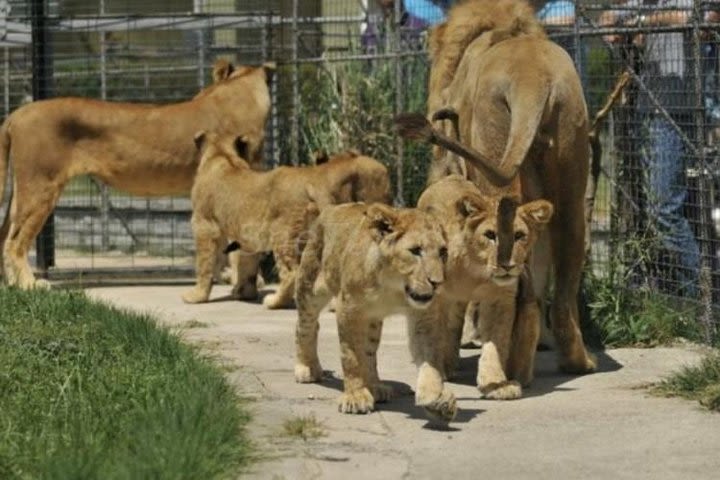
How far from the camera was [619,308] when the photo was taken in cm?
937

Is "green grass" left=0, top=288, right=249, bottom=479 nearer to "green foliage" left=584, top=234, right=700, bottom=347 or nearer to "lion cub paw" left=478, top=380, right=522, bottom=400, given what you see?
"lion cub paw" left=478, top=380, right=522, bottom=400

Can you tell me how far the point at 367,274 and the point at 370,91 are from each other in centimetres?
658

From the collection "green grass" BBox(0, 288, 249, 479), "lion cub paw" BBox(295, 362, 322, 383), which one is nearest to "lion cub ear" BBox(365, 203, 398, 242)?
"green grass" BBox(0, 288, 249, 479)

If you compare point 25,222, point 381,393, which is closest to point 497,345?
point 381,393

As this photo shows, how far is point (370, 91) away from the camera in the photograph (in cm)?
1336

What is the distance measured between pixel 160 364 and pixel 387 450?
154 cm

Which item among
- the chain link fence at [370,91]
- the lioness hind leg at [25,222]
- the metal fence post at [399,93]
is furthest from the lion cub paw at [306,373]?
the lioness hind leg at [25,222]

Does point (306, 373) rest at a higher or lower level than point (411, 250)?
lower

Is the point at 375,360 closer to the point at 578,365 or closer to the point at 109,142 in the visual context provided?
the point at 578,365

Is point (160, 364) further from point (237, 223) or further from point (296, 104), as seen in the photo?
point (296, 104)

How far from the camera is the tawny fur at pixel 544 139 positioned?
304 inches

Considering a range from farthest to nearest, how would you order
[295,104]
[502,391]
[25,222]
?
[295,104] < [25,222] < [502,391]

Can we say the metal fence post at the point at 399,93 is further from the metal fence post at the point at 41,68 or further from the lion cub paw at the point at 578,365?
the lion cub paw at the point at 578,365

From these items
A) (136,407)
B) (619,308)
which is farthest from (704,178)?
(136,407)
